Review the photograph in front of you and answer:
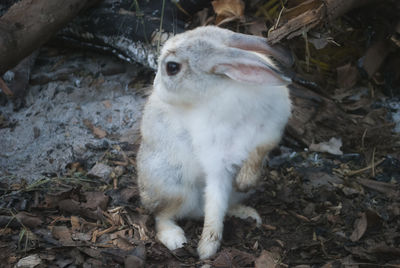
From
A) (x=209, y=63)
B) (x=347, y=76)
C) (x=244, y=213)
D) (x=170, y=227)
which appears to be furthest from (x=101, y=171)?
(x=347, y=76)

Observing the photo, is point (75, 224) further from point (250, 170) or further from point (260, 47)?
point (260, 47)

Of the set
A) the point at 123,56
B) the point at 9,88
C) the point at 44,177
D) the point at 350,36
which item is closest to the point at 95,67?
the point at 123,56

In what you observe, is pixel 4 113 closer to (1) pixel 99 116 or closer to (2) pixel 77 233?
(1) pixel 99 116

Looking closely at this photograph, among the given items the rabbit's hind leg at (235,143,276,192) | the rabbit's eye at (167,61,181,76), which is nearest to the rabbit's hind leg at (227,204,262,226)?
the rabbit's hind leg at (235,143,276,192)

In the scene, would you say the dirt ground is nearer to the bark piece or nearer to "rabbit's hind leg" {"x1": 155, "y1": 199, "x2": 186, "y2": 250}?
"rabbit's hind leg" {"x1": 155, "y1": 199, "x2": 186, "y2": 250}

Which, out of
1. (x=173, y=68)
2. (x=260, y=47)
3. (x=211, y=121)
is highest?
(x=260, y=47)

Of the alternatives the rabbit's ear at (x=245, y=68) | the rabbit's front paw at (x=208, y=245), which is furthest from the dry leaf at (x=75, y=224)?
the rabbit's ear at (x=245, y=68)
